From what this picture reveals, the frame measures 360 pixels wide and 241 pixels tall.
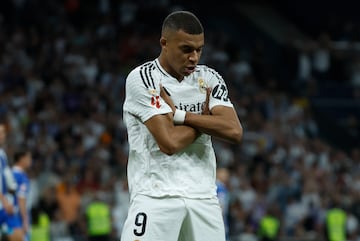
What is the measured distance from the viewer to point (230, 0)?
25.9m

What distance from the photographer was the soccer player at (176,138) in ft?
19.1

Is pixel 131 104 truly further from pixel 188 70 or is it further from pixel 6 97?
pixel 6 97

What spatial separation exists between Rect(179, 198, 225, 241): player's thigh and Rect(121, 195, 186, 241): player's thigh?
58 mm

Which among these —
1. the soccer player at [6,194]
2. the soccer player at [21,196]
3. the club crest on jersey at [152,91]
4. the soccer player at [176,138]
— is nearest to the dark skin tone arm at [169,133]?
the soccer player at [176,138]

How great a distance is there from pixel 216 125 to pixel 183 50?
1.57 ft

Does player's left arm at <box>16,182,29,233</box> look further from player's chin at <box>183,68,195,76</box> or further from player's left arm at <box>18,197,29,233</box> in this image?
player's chin at <box>183,68,195,76</box>

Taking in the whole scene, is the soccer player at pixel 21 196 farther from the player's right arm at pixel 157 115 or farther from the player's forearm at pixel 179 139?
the player's forearm at pixel 179 139

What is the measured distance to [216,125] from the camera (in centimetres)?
587

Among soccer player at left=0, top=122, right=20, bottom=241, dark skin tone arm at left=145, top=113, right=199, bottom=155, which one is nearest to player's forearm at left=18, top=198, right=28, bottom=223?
soccer player at left=0, top=122, right=20, bottom=241

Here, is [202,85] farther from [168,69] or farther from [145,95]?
[145,95]

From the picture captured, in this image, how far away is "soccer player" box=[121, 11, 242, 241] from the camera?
584cm

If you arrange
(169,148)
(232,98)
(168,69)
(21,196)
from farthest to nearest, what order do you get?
(232,98)
(21,196)
(168,69)
(169,148)

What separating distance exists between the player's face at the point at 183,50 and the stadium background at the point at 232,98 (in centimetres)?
923

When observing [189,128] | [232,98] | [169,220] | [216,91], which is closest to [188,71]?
[216,91]
